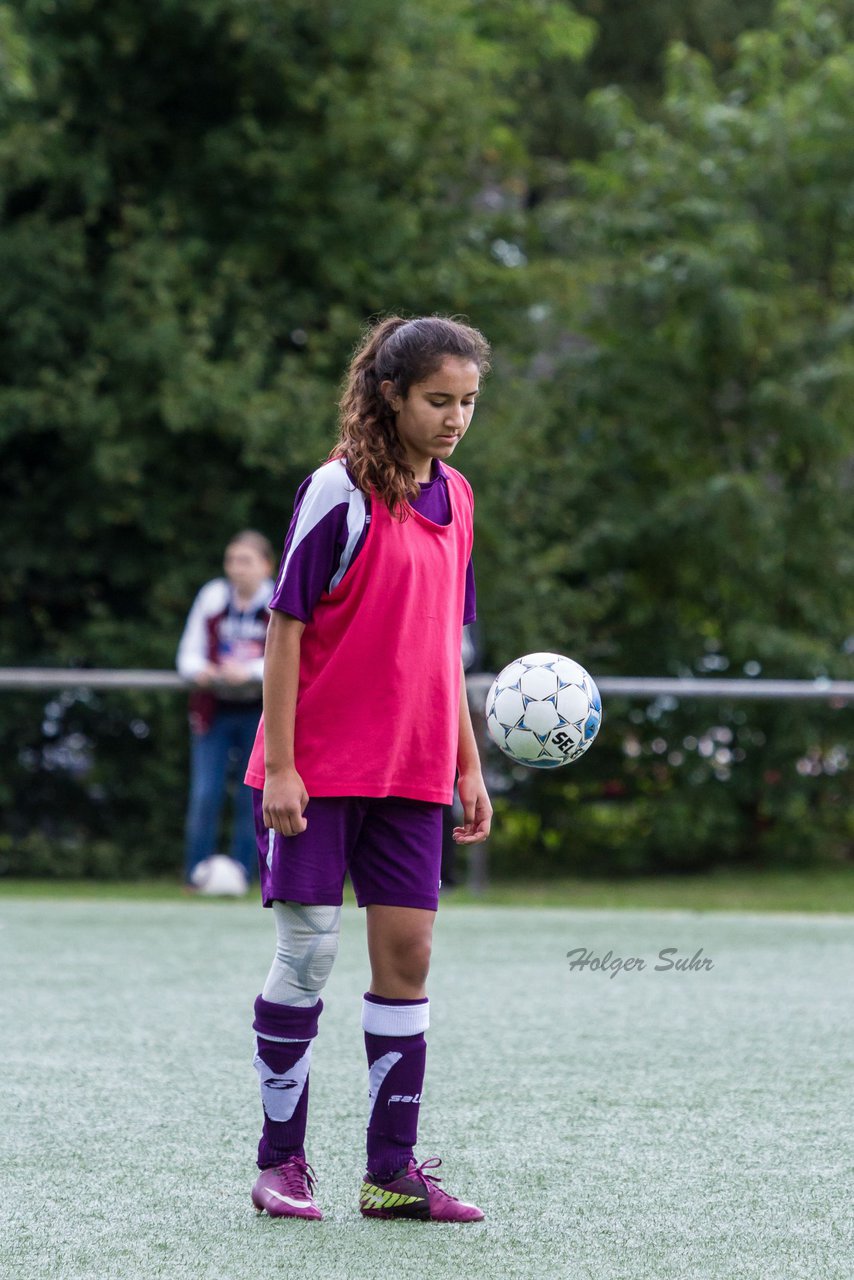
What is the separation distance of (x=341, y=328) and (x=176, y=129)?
6.80 feet

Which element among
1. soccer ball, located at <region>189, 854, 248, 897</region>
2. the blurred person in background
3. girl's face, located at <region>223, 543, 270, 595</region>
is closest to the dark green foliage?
the blurred person in background

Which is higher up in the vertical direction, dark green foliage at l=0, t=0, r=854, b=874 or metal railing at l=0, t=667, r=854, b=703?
dark green foliage at l=0, t=0, r=854, b=874

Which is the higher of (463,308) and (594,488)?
(463,308)

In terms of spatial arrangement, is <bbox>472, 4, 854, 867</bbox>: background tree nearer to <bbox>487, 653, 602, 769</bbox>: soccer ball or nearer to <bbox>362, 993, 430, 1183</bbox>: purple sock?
<bbox>487, 653, 602, 769</bbox>: soccer ball

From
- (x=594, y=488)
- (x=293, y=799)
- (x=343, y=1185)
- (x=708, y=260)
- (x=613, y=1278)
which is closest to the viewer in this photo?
(x=613, y=1278)

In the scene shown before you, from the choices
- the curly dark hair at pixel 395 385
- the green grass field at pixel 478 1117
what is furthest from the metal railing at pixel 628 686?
the curly dark hair at pixel 395 385

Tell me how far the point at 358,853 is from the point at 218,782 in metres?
6.22

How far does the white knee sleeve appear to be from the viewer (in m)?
3.17

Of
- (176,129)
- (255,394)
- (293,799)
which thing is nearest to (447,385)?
(293,799)

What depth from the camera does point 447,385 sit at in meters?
3.19

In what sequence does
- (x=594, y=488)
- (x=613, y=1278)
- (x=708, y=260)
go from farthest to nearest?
(x=594, y=488)
(x=708, y=260)
(x=613, y=1278)

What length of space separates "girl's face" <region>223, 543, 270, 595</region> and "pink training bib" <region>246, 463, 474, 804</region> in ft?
19.0

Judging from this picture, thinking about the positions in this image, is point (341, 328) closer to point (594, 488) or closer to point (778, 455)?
point (594, 488)

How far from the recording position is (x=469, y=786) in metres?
3.52
